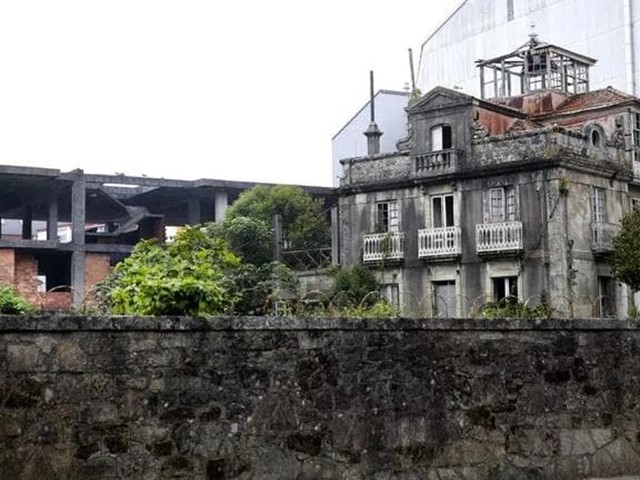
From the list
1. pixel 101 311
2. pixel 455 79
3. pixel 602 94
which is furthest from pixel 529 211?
pixel 101 311

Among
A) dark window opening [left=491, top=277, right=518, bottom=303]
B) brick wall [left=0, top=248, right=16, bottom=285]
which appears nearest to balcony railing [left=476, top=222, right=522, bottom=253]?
dark window opening [left=491, top=277, right=518, bottom=303]

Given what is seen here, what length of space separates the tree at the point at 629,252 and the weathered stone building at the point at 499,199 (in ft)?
4.15

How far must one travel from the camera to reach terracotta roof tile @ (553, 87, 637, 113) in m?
40.4

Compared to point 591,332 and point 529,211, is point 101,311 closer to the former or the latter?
point 591,332

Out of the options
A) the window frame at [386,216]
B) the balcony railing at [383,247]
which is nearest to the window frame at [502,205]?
the balcony railing at [383,247]

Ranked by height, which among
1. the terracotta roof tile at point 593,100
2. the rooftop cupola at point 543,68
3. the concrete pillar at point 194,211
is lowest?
the concrete pillar at point 194,211

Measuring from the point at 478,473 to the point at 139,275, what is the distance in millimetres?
3498

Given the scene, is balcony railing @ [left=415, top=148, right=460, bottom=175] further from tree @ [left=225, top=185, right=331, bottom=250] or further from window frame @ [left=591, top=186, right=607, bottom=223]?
tree @ [left=225, top=185, right=331, bottom=250]

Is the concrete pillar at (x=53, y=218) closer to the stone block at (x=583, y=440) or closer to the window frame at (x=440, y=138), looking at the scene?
the window frame at (x=440, y=138)

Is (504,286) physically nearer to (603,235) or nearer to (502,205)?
(502,205)

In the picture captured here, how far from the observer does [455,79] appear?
52.9 meters

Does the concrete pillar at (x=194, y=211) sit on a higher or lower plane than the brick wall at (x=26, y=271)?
higher

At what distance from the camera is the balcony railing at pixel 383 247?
40.1 metres

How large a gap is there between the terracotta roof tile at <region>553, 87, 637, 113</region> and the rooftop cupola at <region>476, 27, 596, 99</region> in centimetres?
106
